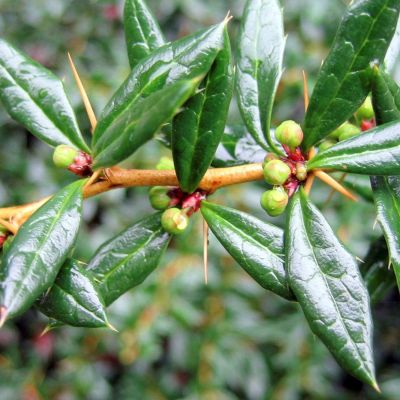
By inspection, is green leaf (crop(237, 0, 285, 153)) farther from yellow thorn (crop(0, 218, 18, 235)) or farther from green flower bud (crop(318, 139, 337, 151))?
yellow thorn (crop(0, 218, 18, 235))

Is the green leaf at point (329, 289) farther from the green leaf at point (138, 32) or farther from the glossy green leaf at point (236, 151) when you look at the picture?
the green leaf at point (138, 32)

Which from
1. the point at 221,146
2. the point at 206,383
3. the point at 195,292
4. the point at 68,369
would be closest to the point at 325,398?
the point at 206,383

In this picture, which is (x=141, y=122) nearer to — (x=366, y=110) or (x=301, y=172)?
(x=301, y=172)

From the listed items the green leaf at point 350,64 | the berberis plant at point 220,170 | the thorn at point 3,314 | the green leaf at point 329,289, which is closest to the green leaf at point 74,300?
the berberis plant at point 220,170

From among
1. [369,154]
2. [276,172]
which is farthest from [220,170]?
[369,154]

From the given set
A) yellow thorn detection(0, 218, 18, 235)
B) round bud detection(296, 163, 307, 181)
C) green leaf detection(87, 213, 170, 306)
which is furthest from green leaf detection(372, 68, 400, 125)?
yellow thorn detection(0, 218, 18, 235)

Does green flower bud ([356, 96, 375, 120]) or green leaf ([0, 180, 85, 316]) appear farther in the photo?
green flower bud ([356, 96, 375, 120])
